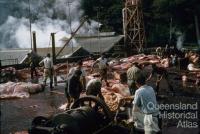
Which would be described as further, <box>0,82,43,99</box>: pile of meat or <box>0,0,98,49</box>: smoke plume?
→ <box>0,0,98,49</box>: smoke plume

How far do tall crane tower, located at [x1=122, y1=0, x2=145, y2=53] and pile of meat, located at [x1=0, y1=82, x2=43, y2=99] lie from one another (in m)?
22.8

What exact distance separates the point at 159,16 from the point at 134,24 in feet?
29.4

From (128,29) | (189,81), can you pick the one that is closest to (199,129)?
(189,81)

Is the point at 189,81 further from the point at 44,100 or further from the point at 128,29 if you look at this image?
the point at 128,29

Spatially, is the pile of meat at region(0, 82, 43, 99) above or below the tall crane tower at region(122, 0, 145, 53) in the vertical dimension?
below

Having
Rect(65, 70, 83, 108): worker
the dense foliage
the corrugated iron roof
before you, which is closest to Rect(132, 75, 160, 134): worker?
Rect(65, 70, 83, 108): worker

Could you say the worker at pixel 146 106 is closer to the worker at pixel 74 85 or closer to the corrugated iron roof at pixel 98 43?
the worker at pixel 74 85

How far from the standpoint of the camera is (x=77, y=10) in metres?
62.8

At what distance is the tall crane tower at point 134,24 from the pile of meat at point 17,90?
74.8ft

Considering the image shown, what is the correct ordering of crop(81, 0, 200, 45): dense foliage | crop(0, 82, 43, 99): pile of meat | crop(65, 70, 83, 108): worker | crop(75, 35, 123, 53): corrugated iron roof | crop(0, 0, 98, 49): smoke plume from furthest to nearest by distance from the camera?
crop(0, 0, 98, 49): smoke plume, crop(81, 0, 200, 45): dense foliage, crop(75, 35, 123, 53): corrugated iron roof, crop(0, 82, 43, 99): pile of meat, crop(65, 70, 83, 108): worker

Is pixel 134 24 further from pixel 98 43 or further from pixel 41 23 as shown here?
pixel 41 23

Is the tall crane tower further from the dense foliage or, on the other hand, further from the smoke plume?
the smoke plume

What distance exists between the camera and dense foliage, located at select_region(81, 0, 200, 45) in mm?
50438

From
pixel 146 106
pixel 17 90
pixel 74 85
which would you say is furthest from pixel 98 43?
pixel 146 106
